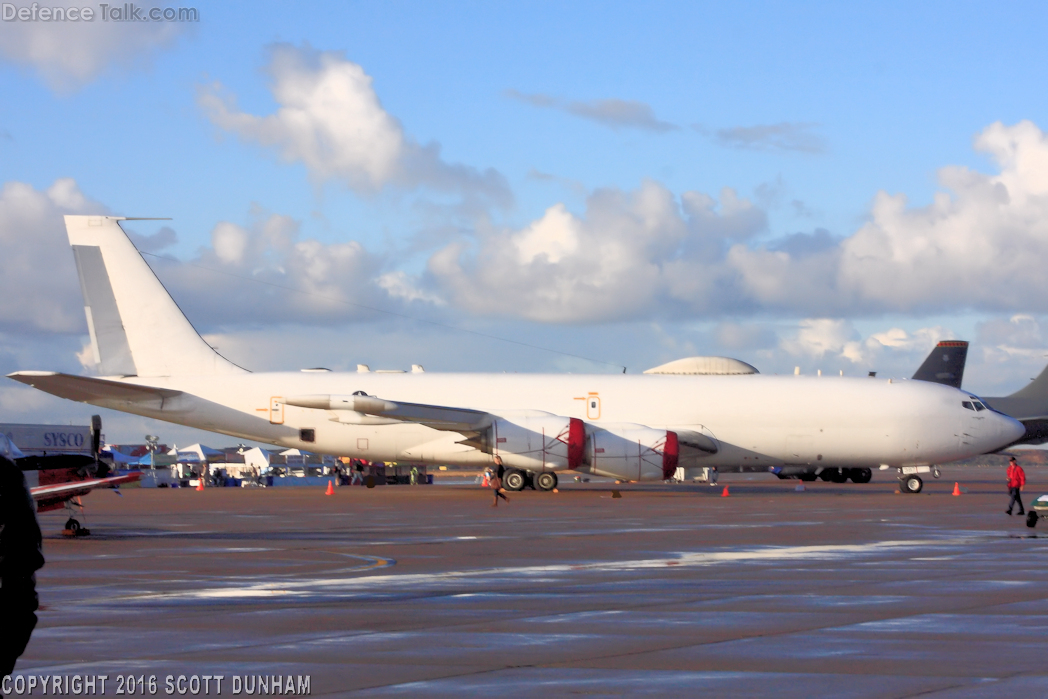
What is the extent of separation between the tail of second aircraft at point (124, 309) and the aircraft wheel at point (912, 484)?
86.5 ft

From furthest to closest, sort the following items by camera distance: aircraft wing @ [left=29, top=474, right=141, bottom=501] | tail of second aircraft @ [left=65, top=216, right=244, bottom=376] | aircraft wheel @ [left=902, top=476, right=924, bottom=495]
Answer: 1. aircraft wheel @ [left=902, top=476, right=924, bottom=495]
2. tail of second aircraft @ [left=65, top=216, right=244, bottom=376]
3. aircraft wing @ [left=29, top=474, right=141, bottom=501]

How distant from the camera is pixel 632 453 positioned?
4334 centimetres

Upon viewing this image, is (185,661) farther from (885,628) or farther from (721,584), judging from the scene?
(721,584)

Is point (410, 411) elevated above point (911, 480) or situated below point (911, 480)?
above

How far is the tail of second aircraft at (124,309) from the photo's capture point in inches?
1810

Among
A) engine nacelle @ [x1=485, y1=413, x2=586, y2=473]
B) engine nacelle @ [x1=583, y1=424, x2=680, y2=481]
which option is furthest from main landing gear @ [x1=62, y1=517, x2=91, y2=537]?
engine nacelle @ [x1=583, y1=424, x2=680, y2=481]

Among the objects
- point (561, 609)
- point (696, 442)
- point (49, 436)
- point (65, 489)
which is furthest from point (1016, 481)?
point (49, 436)

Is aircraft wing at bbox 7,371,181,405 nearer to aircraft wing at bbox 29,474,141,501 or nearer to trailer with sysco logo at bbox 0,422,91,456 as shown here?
aircraft wing at bbox 29,474,141,501

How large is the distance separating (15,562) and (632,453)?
3915cm

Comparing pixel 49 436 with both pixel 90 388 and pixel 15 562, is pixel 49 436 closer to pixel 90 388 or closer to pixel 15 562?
pixel 90 388

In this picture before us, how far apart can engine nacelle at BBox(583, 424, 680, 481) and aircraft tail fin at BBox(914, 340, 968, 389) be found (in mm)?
37481

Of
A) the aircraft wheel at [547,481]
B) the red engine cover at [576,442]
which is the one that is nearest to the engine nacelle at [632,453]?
the red engine cover at [576,442]

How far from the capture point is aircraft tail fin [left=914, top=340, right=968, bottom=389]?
247ft

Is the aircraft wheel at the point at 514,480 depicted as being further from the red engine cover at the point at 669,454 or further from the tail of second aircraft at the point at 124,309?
the tail of second aircraft at the point at 124,309
